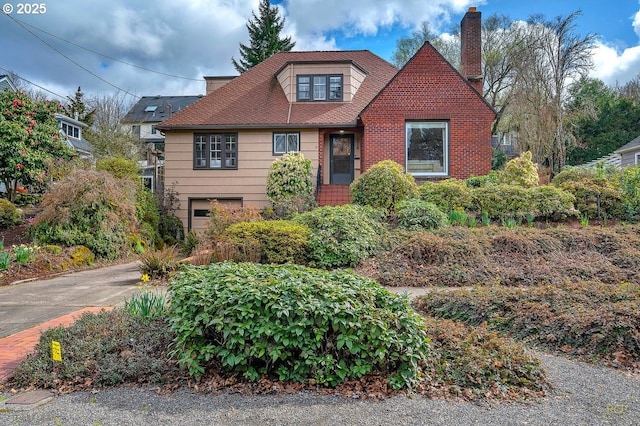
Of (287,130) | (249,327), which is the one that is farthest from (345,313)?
(287,130)

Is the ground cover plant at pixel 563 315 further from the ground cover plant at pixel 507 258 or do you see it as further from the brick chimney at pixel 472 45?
the brick chimney at pixel 472 45

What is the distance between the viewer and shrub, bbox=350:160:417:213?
11.5m

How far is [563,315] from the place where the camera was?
4.68 m

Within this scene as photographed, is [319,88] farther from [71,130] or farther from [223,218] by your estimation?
[71,130]

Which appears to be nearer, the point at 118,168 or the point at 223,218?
the point at 223,218

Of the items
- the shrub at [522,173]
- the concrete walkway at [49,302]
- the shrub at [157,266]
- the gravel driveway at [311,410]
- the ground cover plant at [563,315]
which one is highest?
the shrub at [522,173]

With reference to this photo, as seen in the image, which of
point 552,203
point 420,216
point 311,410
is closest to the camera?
point 311,410

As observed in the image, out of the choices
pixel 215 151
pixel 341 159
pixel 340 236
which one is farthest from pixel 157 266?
pixel 341 159

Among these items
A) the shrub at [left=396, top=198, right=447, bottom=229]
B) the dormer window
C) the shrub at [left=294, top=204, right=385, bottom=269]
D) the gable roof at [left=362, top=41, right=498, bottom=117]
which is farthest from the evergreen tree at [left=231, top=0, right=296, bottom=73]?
the shrub at [left=294, top=204, right=385, bottom=269]

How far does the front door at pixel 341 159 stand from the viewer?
688 inches

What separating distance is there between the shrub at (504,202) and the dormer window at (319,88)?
8553 mm

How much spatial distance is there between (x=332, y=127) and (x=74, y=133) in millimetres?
23985

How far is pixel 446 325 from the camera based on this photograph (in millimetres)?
4344

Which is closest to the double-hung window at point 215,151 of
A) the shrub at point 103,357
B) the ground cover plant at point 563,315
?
the ground cover plant at point 563,315
